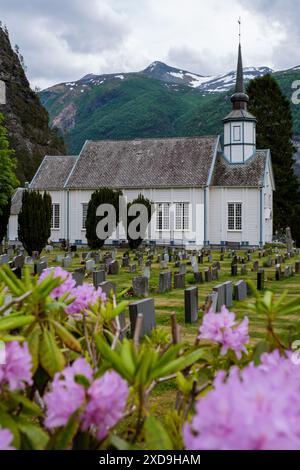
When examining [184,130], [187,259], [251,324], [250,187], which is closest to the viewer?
[251,324]

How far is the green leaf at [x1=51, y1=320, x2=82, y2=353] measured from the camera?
233 centimetres

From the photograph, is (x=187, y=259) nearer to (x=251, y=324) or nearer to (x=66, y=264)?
(x=66, y=264)

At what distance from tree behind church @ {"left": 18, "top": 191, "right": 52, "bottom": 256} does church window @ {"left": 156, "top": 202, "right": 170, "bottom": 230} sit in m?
12.3

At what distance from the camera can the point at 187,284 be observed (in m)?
19.1

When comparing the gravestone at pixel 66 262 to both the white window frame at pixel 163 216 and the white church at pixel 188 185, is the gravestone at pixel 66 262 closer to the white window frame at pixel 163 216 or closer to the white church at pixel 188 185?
the white church at pixel 188 185

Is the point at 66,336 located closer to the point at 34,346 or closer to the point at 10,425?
the point at 34,346

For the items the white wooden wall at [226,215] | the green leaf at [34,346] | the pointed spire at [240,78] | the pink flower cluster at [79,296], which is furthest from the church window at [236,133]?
the green leaf at [34,346]

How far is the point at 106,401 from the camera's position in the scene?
1.67m

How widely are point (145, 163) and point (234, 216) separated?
8.30m

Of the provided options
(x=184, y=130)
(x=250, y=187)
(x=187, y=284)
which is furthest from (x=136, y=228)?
(x=184, y=130)

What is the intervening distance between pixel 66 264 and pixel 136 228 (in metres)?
12.0

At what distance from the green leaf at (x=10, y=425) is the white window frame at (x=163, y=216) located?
4046 cm

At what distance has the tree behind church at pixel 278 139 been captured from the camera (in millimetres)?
52438
